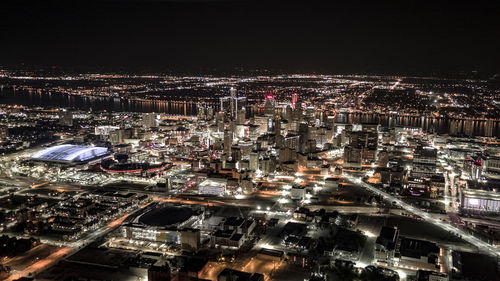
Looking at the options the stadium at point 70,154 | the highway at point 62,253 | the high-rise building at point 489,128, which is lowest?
the highway at point 62,253

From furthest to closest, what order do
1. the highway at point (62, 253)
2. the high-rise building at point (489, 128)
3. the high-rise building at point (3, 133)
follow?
1. the high-rise building at point (489, 128)
2. the high-rise building at point (3, 133)
3. the highway at point (62, 253)

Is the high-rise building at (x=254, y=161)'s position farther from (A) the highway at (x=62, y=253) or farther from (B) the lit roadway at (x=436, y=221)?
(A) the highway at (x=62, y=253)

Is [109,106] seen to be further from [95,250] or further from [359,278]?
[359,278]

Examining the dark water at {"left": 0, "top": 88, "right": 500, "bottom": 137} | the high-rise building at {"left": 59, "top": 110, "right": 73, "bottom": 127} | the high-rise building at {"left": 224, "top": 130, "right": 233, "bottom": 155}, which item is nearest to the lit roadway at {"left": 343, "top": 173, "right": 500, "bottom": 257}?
the high-rise building at {"left": 224, "top": 130, "right": 233, "bottom": 155}

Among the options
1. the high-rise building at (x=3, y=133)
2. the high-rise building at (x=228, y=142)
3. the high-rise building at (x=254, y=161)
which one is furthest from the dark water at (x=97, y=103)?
the high-rise building at (x=254, y=161)

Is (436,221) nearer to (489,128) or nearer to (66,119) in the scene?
(489,128)

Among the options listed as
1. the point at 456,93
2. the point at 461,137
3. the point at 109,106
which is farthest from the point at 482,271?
the point at 456,93

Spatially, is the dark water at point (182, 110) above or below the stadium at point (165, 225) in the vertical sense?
above

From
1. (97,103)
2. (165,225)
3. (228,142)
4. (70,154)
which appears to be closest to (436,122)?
(228,142)
